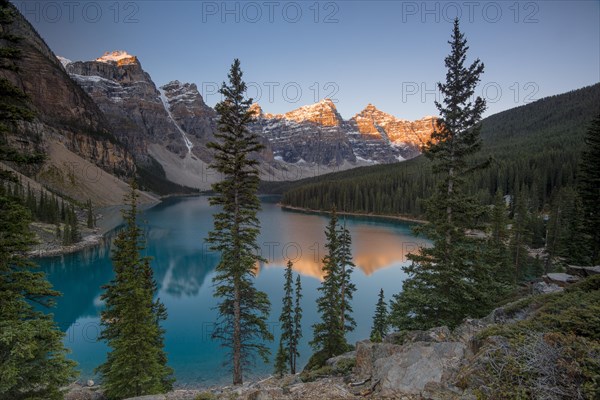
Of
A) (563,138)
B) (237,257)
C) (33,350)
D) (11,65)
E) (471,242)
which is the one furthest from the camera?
(563,138)

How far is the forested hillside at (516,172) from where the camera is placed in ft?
308

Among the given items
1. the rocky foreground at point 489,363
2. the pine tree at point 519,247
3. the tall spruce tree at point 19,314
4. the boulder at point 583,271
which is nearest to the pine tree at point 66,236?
the tall spruce tree at point 19,314

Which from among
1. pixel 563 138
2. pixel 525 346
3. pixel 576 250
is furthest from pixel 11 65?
pixel 563 138

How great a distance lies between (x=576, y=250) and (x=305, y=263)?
1365 inches

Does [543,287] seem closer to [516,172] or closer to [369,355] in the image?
[369,355]

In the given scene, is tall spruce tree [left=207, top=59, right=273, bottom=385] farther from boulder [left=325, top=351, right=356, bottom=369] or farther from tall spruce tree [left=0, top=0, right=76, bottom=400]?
tall spruce tree [left=0, top=0, right=76, bottom=400]

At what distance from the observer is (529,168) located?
101312 millimetres

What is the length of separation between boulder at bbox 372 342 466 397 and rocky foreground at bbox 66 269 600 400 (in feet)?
0.07

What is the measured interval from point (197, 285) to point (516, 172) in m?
105

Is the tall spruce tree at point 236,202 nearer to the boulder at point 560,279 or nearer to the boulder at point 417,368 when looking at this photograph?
the boulder at point 417,368

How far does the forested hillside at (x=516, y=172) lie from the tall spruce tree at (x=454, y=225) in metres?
65.4

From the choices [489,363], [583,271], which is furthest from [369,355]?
[583,271]

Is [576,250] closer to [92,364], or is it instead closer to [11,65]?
[11,65]

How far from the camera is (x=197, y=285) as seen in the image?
41719 millimetres
